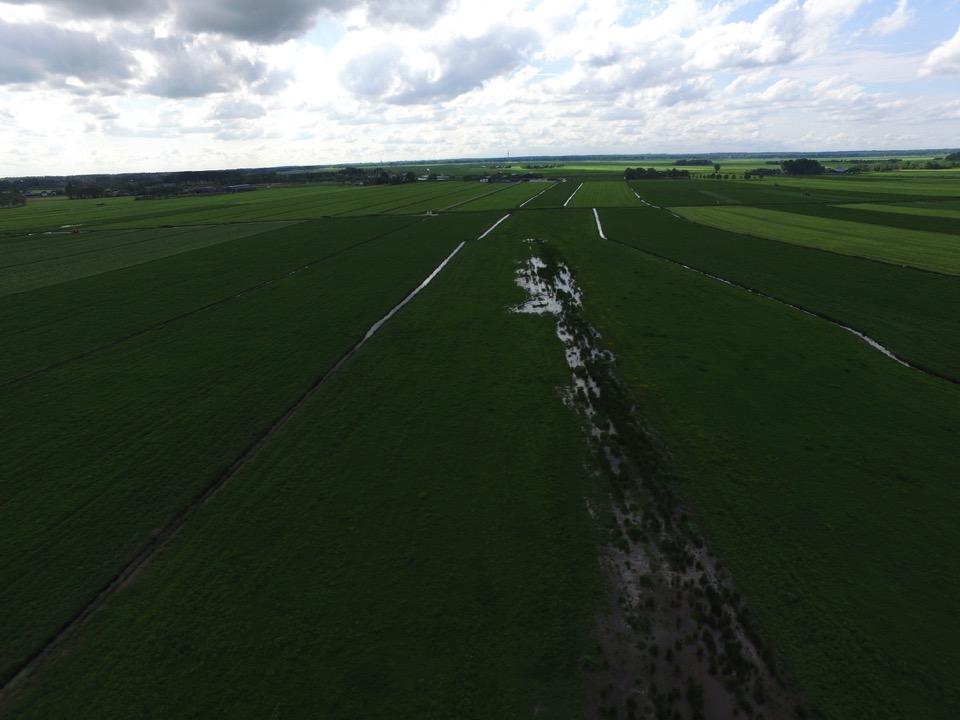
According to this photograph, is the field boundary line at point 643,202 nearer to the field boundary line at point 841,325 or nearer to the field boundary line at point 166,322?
the field boundary line at point 841,325

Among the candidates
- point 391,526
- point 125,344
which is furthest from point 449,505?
point 125,344

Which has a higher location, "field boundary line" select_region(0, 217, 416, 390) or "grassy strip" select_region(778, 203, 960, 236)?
"field boundary line" select_region(0, 217, 416, 390)

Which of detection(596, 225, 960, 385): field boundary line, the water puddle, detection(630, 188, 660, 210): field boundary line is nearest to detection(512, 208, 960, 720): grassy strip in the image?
Result: the water puddle

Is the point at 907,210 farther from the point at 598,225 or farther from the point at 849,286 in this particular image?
the point at 849,286

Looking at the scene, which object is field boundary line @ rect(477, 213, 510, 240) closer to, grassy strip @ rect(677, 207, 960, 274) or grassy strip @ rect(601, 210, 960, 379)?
grassy strip @ rect(601, 210, 960, 379)

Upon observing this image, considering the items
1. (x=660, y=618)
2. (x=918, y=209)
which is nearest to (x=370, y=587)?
(x=660, y=618)
